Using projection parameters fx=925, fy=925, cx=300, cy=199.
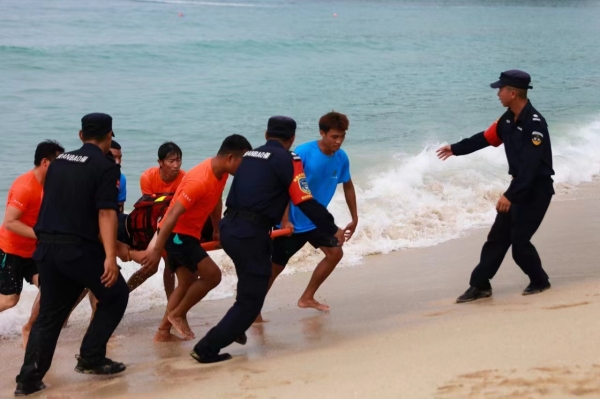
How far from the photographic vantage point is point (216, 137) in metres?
18.5

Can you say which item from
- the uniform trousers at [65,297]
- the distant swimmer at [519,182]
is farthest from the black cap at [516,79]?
the uniform trousers at [65,297]

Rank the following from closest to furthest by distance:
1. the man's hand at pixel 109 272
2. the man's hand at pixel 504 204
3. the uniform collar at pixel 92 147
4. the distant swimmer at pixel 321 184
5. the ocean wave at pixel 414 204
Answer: the man's hand at pixel 109 272, the uniform collar at pixel 92 147, the distant swimmer at pixel 321 184, the man's hand at pixel 504 204, the ocean wave at pixel 414 204

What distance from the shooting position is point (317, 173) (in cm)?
686

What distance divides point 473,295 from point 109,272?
2.97 m

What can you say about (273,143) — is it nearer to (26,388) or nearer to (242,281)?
(242,281)

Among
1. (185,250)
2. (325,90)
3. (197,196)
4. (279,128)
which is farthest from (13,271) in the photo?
(325,90)

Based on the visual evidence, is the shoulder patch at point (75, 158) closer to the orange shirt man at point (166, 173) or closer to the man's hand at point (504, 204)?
the orange shirt man at point (166, 173)

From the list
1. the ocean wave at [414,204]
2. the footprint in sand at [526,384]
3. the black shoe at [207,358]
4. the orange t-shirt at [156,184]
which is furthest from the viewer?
the ocean wave at [414,204]

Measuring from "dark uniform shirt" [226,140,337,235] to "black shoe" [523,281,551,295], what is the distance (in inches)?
79.1

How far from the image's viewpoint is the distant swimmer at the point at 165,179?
703 centimetres

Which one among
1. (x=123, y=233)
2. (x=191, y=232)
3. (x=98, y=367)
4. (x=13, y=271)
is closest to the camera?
(x=98, y=367)

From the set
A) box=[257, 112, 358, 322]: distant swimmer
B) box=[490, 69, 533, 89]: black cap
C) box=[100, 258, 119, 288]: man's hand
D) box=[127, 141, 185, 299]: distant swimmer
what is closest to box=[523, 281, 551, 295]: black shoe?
box=[257, 112, 358, 322]: distant swimmer

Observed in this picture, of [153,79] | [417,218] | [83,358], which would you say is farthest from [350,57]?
[83,358]

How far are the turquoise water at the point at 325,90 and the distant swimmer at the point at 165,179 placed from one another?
2.89ft
